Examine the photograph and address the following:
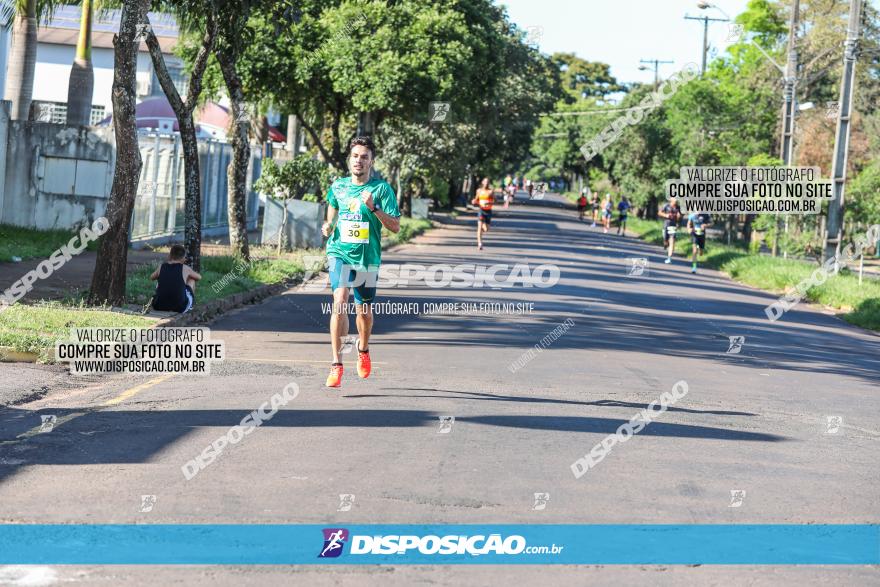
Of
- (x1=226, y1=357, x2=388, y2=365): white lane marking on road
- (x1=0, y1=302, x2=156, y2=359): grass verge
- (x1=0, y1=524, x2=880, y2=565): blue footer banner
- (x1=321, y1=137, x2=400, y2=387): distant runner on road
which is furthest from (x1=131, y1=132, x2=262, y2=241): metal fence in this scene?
(x1=0, y1=524, x2=880, y2=565): blue footer banner

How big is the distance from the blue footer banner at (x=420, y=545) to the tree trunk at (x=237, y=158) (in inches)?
720

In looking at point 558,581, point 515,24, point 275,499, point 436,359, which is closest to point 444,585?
point 558,581

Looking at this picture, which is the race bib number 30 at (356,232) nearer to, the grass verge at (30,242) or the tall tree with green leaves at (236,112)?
the grass verge at (30,242)

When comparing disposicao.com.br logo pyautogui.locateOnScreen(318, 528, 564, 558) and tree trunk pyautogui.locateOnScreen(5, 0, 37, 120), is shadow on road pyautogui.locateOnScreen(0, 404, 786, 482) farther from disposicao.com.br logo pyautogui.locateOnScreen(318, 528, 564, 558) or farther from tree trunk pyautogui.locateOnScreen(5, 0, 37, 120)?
tree trunk pyautogui.locateOnScreen(5, 0, 37, 120)

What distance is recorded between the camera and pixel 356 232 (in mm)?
10844

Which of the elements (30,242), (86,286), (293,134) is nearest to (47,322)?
(86,286)

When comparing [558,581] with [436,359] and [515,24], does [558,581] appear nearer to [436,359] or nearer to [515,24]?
[436,359]

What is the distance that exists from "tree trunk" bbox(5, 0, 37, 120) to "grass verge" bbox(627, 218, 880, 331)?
18233mm

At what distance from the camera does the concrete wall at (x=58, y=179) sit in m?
26.4

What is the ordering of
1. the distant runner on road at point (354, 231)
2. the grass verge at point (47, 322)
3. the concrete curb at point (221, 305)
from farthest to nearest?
the concrete curb at point (221, 305), the grass verge at point (47, 322), the distant runner on road at point (354, 231)

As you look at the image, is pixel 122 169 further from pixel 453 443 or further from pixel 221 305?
pixel 453 443

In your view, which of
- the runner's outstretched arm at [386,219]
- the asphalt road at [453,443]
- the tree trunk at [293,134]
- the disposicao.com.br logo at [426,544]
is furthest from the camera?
the tree trunk at [293,134]

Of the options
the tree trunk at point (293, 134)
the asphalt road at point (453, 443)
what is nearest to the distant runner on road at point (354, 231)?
the asphalt road at point (453, 443)

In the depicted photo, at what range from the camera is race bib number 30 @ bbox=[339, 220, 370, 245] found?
10.8 metres
